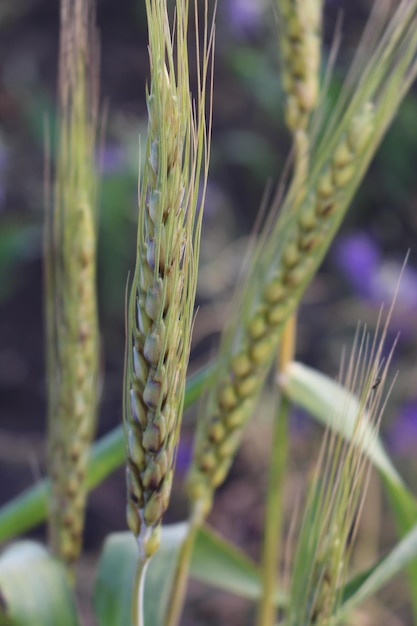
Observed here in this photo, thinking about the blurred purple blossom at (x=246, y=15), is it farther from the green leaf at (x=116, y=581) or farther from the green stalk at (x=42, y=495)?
the green leaf at (x=116, y=581)

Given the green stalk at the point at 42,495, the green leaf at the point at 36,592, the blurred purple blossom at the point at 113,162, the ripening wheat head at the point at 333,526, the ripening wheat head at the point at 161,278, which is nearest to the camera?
the ripening wheat head at the point at 161,278

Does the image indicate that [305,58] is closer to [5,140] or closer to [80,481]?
[80,481]

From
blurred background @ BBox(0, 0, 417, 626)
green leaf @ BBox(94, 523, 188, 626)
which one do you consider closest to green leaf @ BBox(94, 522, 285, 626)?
green leaf @ BBox(94, 523, 188, 626)

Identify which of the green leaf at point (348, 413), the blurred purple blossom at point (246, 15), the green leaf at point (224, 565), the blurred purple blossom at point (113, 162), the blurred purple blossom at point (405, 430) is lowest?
the blurred purple blossom at point (405, 430)

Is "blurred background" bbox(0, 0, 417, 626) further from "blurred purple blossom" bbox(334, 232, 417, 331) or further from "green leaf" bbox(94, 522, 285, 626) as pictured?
"green leaf" bbox(94, 522, 285, 626)

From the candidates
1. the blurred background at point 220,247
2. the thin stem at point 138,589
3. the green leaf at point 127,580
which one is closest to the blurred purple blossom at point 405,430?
the blurred background at point 220,247
